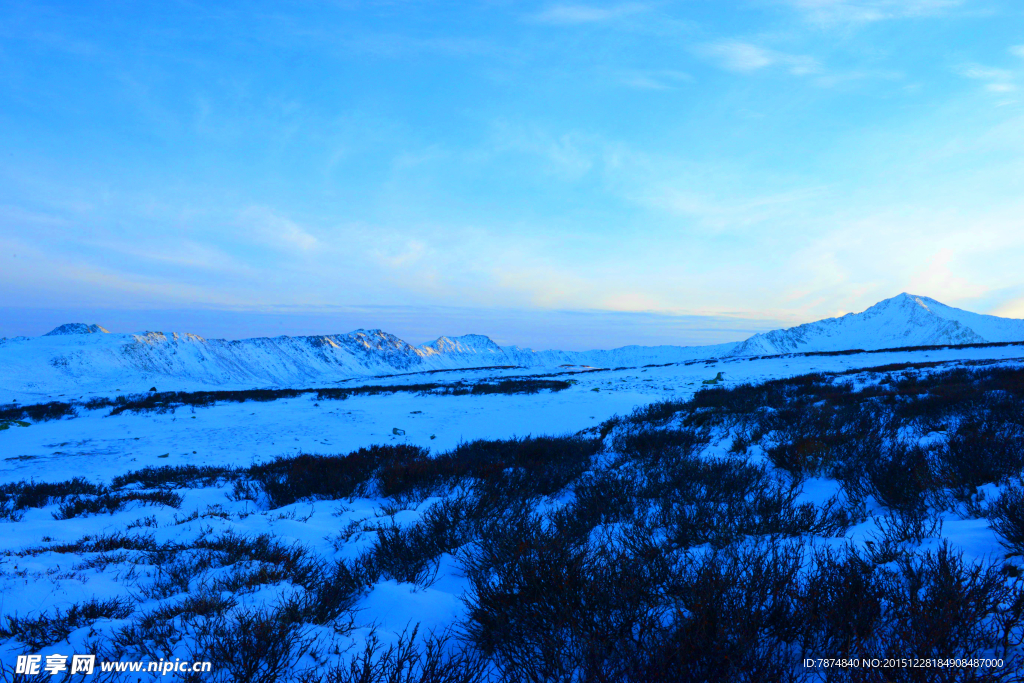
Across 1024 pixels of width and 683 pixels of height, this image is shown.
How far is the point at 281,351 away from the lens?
110 metres

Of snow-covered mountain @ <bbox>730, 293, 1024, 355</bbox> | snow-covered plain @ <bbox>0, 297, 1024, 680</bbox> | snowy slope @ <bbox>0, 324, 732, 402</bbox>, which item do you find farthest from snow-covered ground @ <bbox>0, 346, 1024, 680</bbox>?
snow-covered mountain @ <bbox>730, 293, 1024, 355</bbox>

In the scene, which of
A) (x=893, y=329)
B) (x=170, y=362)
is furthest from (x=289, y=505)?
(x=893, y=329)

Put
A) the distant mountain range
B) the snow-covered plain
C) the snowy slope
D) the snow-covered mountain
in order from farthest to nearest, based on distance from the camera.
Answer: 1. the snow-covered mountain
2. the distant mountain range
3. the snowy slope
4. the snow-covered plain

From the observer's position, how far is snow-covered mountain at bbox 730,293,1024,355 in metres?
156

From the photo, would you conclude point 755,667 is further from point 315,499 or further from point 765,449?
point 315,499

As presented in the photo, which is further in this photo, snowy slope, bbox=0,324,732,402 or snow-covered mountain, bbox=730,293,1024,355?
snow-covered mountain, bbox=730,293,1024,355

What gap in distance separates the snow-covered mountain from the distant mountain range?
38cm

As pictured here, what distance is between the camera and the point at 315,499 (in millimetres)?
7867

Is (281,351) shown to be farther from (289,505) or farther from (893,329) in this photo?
(893,329)

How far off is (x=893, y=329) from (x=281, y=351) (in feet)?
732

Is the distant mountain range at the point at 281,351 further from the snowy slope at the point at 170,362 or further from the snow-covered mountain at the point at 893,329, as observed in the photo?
the snow-covered mountain at the point at 893,329

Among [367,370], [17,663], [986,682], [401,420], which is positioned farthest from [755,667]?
[367,370]

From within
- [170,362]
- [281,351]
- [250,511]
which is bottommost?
[250,511]

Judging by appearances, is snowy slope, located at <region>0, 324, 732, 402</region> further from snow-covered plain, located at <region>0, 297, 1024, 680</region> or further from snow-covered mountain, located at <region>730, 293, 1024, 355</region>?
snow-covered mountain, located at <region>730, 293, 1024, 355</region>
